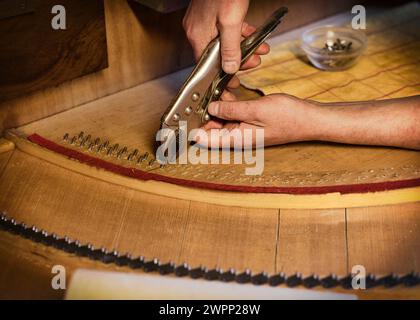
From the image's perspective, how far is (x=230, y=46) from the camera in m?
1.40

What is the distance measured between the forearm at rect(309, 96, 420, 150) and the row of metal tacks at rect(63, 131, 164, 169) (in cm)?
38

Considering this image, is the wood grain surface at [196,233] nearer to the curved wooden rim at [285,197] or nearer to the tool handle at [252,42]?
the curved wooden rim at [285,197]

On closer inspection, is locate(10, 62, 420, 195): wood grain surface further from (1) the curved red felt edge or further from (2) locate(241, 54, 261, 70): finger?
(2) locate(241, 54, 261, 70): finger

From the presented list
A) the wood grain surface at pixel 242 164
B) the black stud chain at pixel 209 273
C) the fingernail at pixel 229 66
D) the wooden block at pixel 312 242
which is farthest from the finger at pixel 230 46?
the black stud chain at pixel 209 273

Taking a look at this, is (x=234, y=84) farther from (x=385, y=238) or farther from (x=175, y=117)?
(x=385, y=238)

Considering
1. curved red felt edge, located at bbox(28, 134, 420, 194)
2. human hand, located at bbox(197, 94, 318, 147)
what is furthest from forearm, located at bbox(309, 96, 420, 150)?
curved red felt edge, located at bbox(28, 134, 420, 194)

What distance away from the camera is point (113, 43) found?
1730mm

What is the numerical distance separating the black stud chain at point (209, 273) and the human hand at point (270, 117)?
0.37m

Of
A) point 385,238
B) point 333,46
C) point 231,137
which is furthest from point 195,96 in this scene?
point 333,46

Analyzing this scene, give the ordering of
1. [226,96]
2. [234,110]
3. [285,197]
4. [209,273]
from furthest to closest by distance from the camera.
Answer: [226,96] → [234,110] → [285,197] → [209,273]

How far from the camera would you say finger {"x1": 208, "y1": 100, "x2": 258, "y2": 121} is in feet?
4.76

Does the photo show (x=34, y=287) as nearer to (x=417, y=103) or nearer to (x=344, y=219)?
(x=344, y=219)

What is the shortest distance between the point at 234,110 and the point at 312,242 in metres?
0.36

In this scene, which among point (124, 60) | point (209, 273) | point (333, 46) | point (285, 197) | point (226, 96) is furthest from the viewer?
point (333, 46)
